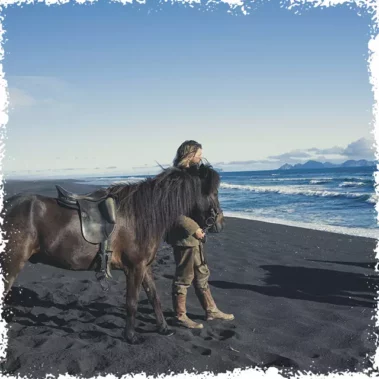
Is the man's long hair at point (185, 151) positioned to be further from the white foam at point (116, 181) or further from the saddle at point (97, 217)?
the saddle at point (97, 217)

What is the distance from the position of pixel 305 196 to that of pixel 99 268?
25.9 metres

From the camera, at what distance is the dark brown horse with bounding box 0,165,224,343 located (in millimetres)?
4285

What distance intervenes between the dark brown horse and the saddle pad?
81 millimetres

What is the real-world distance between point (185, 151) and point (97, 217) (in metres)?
1.31

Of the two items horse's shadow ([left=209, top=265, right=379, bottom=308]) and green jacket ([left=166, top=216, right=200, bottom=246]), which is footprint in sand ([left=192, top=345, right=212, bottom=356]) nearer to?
green jacket ([left=166, top=216, right=200, bottom=246])

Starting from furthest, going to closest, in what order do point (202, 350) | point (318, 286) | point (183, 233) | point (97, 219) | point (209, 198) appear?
point (318, 286)
point (183, 233)
point (209, 198)
point (97, 219)
point (202, 350)

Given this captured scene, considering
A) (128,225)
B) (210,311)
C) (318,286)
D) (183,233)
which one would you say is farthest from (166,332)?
(318,286)

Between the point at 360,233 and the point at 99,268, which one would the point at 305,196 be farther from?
the point at 99,268

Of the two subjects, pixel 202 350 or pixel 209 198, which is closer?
pixel 202 350

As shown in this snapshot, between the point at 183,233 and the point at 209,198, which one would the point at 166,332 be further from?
the point at 209,198

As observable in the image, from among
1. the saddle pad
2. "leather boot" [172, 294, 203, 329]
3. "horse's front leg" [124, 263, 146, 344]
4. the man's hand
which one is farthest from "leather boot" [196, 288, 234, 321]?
the saddle pad

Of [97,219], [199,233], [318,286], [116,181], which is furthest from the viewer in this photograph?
[116,181]

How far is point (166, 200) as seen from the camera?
4.66 meters

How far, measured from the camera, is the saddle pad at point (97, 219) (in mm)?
4426
